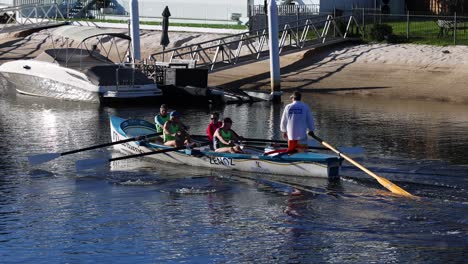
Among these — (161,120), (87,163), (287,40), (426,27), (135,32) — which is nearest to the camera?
(87,163)

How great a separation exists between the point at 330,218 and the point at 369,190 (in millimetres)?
2627

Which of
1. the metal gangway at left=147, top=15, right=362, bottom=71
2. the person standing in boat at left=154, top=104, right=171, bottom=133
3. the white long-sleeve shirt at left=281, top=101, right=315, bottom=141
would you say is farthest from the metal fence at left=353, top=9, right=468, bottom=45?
the white long-sleeve shirt at left=281, top=101, right=315, bottom=141

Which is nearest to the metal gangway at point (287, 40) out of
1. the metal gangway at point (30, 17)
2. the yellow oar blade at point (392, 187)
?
the metal gangway at point (30, 17)

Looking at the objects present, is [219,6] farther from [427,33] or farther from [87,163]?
[87,163]

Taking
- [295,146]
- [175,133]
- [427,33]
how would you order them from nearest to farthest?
1. [295,146]
2. [175,133]
3. [427,33]

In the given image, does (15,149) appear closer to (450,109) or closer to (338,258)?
(338,258)

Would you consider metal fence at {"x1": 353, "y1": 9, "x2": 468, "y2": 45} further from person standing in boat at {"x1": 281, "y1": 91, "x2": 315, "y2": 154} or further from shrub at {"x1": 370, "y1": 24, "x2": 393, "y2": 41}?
person standing in boat at {"x1": 281, "y1": 91, "x2": 315, "y2": 154}

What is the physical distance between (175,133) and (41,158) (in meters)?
3.26

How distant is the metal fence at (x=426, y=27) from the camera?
44.2m

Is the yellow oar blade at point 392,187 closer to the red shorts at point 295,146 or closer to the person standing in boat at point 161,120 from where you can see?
the red shorts at point 295,146

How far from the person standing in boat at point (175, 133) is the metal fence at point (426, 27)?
20.1m

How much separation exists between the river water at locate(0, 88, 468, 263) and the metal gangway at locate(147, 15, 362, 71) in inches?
550

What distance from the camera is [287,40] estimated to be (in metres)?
47.1

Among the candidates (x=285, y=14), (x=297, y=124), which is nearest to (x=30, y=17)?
(x=285, y=14)
